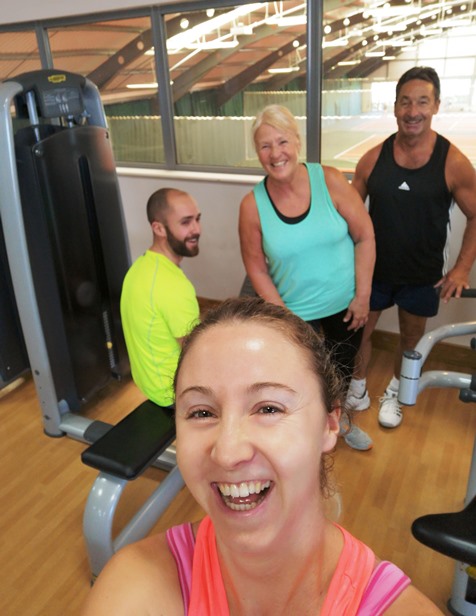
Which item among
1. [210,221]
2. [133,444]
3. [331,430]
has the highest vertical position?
[331,430]

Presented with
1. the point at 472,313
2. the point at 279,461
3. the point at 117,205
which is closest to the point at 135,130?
the point at 117,205

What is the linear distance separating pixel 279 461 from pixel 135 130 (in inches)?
148

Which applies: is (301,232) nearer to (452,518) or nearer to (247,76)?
(452,518)

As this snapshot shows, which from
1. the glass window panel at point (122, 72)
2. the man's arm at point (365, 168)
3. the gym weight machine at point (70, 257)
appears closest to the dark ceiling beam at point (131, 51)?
the glass window panel at point (122, 72)

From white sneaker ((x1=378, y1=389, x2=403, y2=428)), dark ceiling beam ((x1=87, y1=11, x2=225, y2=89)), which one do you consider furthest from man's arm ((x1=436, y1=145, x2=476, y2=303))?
dark ceiling beam ((x1=87, y1=11, x2=225, y2=89))

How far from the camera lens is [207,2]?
123 inches

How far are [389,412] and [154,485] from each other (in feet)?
3.93

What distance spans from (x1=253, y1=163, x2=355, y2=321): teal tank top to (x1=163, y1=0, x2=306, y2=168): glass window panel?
1.41 meters

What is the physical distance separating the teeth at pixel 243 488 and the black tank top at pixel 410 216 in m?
1.78

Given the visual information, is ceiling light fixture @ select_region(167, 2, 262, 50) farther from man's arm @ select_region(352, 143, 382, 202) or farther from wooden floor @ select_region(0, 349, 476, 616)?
wooden floor @ select_region(0, 349, 476, 616)

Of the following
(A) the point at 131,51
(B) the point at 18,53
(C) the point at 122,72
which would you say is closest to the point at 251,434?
(A) the point at 131,51

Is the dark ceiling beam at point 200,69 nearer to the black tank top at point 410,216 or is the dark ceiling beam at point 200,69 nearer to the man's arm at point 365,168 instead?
the man's arm at point 365,168

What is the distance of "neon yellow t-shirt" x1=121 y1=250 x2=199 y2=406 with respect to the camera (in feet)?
5.81

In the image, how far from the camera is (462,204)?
212cm
